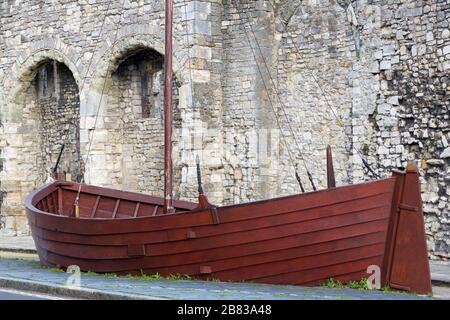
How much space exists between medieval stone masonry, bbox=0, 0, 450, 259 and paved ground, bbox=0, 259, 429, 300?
3.18 m

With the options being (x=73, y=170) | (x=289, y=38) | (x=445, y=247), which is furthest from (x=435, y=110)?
(x=73, y=170)

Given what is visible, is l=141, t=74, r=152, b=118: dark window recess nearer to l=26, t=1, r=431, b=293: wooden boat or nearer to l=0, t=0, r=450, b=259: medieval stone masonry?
l=0, t=0, r=450, b=259: medieval stone masonry

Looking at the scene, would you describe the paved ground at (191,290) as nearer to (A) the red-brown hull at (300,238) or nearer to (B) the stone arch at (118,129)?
(A) the red-brown hull at (300,238)

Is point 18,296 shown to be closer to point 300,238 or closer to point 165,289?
point 165,289

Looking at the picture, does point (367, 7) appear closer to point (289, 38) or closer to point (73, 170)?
point (289, 38)

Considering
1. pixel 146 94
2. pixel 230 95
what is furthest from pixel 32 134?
pixel 230 95

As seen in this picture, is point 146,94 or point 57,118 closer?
point 146,94

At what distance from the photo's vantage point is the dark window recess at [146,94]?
20062 millimetres

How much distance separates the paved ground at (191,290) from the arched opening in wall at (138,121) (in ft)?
23.3

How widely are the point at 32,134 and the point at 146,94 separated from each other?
13.0 feet

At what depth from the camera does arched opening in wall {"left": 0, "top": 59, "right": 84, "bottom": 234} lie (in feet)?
72.4

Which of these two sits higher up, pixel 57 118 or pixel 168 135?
pixel 57 118

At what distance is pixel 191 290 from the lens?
10.8 metres

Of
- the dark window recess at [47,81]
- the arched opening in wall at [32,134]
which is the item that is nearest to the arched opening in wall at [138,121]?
the arched opening in wall at [32,134]
